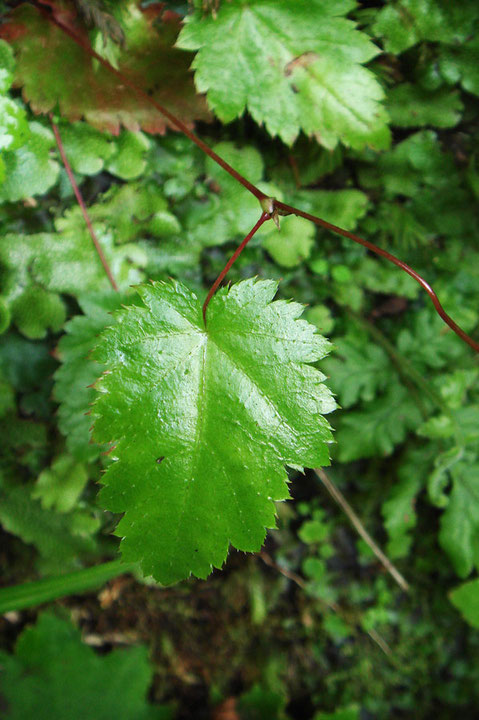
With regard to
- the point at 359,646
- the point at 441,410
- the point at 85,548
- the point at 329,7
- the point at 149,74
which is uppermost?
the point at 329,7

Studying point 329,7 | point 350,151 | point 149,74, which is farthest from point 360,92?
point 149,74

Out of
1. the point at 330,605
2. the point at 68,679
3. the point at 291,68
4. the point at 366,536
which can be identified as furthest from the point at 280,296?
the point at 68,679

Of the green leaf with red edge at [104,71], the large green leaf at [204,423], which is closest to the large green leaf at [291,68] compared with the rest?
the green leaf with red edge at [104,71]

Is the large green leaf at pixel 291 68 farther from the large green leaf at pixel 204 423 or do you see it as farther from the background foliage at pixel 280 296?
the large green leaf at pixel 204 423

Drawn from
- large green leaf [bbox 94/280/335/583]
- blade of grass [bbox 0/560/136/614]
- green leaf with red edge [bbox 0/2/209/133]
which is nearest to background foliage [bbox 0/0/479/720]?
green leaf with red edge [bbox 0/2/209/133]

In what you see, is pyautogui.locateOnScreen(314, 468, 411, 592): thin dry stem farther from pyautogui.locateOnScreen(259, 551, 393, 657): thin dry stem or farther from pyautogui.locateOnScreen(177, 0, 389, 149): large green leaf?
pyautogui.locateOnScreen(177, 0, 389, 149): large green leaf

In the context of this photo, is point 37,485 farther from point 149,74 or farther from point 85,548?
point 149,74

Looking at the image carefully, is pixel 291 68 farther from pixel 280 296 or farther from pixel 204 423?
pixel 204 423
